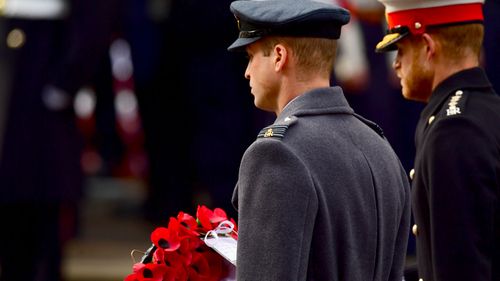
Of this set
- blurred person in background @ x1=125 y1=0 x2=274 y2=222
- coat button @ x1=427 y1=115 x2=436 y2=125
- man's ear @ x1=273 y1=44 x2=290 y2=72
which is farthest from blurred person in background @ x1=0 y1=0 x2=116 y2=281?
man's ear @ x1=273 y1=44 x2=290 y2=72

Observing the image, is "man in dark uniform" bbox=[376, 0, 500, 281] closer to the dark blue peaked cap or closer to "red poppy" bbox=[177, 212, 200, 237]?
the dark blue peaked cap

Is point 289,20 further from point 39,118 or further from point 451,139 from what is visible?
point 39,118

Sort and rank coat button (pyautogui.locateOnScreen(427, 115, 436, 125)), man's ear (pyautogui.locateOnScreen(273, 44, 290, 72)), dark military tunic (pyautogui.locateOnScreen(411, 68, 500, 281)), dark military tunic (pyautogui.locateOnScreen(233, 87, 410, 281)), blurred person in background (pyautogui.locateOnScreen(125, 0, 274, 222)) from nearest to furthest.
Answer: dark military tunic (pyautogui.locateOnScreen(233, 87, 410, 281)) → man's ear (pyautogui.locateOnScreen(273, 44, 290, 72)) → dark military tunic (pyautogui.locateOnScreen(411, 68, 500, 281)) → coat button (pyautogui.locateOnScreen(427, 115, 436, 125)) → blurred person in background (pyautogui.locateOnScreen(125, 0, 274, 222))

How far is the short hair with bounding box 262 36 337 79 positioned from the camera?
144 inches

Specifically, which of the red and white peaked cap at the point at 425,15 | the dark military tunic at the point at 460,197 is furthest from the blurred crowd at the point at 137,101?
the dark military tunic at the point at 460,197

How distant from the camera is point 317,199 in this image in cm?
347

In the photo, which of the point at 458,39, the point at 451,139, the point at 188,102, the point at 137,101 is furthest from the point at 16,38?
the point at 451,139

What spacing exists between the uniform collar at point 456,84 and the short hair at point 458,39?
Result: 2.1 inches

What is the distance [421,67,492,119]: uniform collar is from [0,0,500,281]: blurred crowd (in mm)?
3220

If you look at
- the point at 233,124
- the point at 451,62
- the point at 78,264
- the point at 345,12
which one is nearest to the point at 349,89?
the point at 233,124

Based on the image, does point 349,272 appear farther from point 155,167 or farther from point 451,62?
point 155,167

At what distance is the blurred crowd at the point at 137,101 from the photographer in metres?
7.34

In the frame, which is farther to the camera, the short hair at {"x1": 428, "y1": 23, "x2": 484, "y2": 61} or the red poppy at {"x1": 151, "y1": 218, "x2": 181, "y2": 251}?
the short hair at {"x1": 428, "y1": 23, "x2": 484, "y2": 61}

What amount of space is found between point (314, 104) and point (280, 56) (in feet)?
0.46
